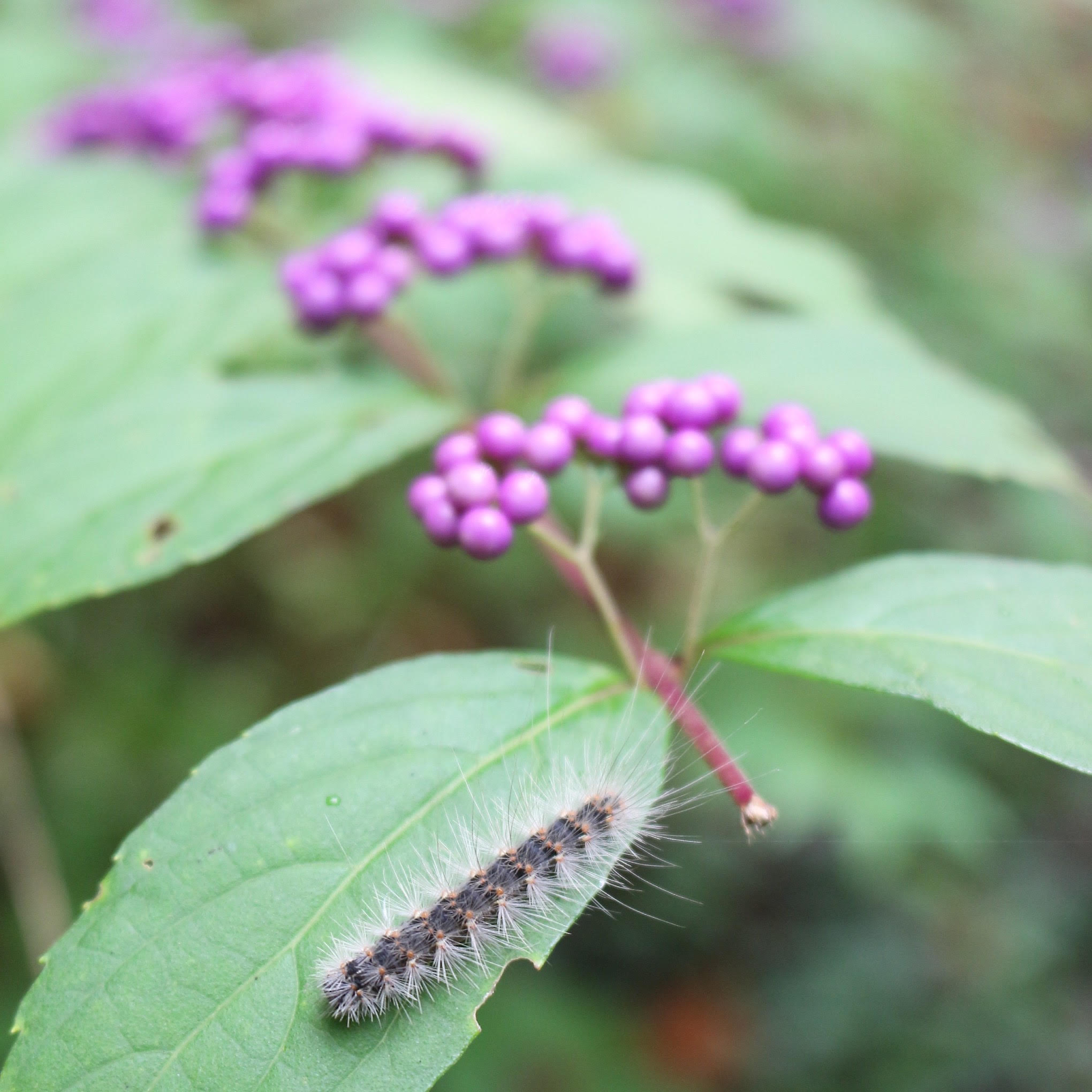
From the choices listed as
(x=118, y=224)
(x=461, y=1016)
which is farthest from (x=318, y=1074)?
(x=118, y=224)

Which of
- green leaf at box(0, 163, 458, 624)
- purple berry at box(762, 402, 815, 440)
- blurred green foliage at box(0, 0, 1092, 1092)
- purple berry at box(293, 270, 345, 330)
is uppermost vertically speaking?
purple berry at box(762, 402, 815, 440)

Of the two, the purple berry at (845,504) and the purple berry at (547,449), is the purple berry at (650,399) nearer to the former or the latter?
the purple berry at (547,449)

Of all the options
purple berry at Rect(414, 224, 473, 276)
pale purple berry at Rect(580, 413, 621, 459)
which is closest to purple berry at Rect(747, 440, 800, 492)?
pale purple berry at Rect(580, 413, 621, 459)

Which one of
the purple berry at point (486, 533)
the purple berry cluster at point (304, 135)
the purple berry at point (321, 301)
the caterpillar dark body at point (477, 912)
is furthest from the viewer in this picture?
the purple berry cluster at point (304, 135)

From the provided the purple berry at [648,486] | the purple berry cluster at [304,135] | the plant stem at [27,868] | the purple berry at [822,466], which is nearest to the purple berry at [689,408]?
the purple berry at [648,486]

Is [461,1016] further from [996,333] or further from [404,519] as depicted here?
[996,333]

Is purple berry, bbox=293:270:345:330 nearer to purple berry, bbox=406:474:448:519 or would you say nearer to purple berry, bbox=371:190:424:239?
purple berry, bbox=371:190:424:239
